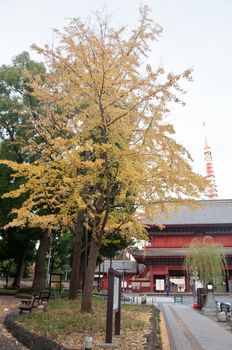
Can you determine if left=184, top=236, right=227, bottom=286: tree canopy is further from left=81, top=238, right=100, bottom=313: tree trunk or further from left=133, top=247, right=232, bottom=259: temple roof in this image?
left=81, top=238, right=100, bottom=313: tree trunk

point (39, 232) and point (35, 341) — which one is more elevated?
point (39, 232)

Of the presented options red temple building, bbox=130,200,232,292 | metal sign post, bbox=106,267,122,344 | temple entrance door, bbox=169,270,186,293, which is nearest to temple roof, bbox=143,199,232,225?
red temple building, bbox=130,200,232,292

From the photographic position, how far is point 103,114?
856cm

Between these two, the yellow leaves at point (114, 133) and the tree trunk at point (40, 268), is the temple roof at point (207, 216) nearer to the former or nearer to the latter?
the tree trunk at point (40, 268)

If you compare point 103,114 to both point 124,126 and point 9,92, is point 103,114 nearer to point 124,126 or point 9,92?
point 124,126

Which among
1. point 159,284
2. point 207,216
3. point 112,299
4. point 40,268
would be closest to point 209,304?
point 40,268

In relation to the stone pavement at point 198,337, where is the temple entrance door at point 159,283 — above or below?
above

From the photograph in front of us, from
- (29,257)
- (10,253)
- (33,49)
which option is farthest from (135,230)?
(29,257)

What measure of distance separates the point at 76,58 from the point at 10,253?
21190 mm

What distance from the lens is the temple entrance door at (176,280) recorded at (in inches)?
1449

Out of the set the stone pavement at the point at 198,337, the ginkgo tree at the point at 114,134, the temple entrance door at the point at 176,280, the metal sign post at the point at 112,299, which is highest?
the ginkgo tree at the point at 114,134

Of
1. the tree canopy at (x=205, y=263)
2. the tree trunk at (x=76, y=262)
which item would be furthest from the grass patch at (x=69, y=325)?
the tree canopy at (x=205, y=263)

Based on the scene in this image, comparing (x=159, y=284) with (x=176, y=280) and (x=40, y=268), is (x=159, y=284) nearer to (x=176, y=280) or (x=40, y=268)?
(x=176, y=280)

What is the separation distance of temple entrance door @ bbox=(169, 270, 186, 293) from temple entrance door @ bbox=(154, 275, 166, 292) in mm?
1191
